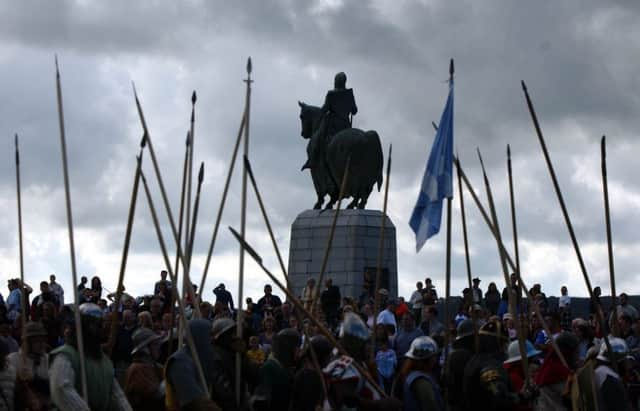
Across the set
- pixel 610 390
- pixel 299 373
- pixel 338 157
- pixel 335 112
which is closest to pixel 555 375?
pixel 610 390

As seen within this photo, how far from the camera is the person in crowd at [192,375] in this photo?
10.5 meters

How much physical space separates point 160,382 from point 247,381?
114 cm

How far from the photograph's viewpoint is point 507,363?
13570 millimetres

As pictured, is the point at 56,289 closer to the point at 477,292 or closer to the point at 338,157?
the point at 477,292

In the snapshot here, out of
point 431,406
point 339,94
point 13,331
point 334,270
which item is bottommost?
point 431,406

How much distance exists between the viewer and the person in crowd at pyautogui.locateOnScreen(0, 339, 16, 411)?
38.0ft

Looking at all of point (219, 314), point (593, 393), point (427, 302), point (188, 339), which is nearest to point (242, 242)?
point (188, 339)

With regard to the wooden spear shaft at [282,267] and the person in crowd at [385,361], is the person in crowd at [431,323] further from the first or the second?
the wooden spear shaft at [282,267]

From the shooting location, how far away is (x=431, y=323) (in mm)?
21547

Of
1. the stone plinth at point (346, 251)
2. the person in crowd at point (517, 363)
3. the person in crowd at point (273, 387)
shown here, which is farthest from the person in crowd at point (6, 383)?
the stone plinth at point (346, 251)

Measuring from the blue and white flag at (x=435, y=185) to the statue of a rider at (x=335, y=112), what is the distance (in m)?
23.0

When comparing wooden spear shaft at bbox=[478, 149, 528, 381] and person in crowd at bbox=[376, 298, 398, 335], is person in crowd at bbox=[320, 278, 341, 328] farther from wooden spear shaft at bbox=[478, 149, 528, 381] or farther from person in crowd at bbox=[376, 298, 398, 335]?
wooden spear shaft at bbox=[478, 149, 528, 381]

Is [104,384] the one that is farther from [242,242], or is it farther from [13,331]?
[13,331]

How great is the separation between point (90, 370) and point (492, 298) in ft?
50.4
